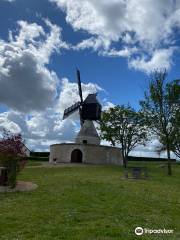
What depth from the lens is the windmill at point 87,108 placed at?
52.2m

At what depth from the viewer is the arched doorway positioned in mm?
47469

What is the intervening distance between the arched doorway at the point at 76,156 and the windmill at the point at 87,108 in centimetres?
754

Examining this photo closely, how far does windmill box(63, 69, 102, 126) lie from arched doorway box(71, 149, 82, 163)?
24.7 ft

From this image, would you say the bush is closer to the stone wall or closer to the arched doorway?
the stone wall

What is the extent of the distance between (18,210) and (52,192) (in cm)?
423

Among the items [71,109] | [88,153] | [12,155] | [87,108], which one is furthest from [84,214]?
[71,109]

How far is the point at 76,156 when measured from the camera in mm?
47625

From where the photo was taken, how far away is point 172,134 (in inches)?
1310

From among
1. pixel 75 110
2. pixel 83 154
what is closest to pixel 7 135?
pixel 83 154

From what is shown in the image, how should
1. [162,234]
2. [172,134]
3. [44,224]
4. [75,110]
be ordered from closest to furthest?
[162,234], [44,224], [172,134], [75,110]

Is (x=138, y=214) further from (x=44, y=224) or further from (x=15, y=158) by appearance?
(x=15, y=158)

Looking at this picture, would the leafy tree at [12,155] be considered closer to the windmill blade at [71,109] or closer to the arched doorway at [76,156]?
the arched doorway at [76,156]
